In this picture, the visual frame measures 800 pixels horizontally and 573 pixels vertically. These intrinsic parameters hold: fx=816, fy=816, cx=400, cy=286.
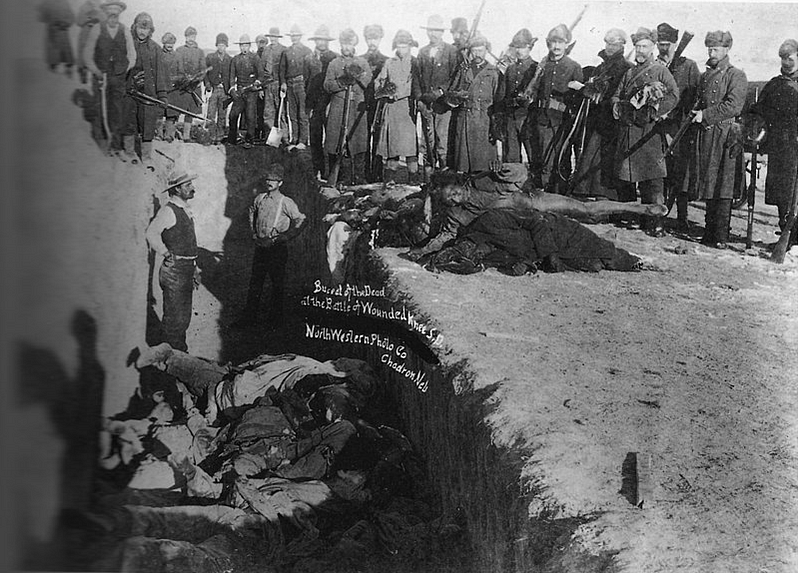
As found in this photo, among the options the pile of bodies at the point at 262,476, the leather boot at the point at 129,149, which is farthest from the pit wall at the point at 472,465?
the leather boot at the point at 129,149

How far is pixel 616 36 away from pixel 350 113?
Result: 1.66 meters

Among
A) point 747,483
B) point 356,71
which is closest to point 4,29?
point 356,71

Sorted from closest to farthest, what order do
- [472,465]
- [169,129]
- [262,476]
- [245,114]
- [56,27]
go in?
[472,465]
[56,27]
[262,476]
[169,129]
[245,114]

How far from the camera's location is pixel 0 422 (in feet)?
15.4

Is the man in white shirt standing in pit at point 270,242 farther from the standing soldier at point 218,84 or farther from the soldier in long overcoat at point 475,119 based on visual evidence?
the soldier in long overcoat at point 475,119

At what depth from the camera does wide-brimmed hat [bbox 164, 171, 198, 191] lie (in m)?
4.90

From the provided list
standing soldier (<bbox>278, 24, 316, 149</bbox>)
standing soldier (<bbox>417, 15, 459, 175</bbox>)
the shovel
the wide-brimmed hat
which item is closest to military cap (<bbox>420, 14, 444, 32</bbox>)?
standing soldier (<bbox>417, 15, 459, 175</bbox>)

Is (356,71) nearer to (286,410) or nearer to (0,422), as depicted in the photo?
(286,410)

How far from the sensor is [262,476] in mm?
4770

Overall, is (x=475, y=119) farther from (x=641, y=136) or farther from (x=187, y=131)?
(x=187, y=131)

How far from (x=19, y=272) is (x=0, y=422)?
0.87m

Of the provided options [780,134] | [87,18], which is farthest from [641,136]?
[87,18]

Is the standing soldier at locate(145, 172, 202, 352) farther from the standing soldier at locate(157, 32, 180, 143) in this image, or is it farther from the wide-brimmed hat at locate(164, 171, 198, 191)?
the standing soldier at locate(157, 32, 180, 143)

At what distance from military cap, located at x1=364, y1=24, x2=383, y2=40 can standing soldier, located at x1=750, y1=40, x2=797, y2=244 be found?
2.31m
